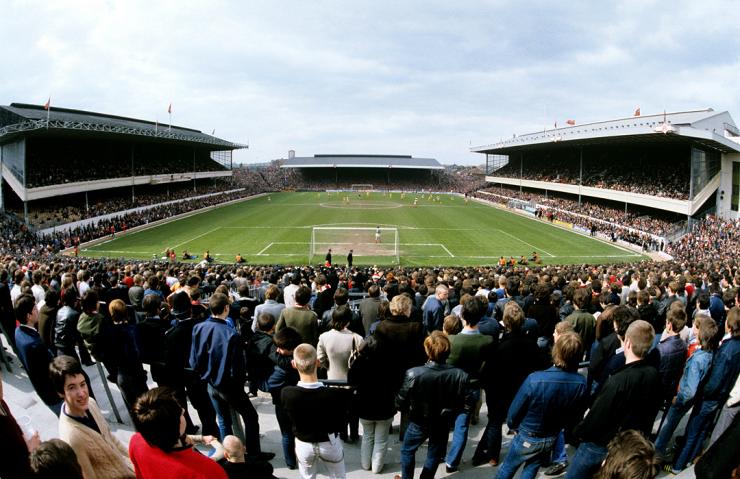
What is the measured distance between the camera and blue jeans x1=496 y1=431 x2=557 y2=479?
5031mm

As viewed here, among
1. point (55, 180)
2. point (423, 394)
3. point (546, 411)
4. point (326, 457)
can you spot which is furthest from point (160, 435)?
point (55, 180)

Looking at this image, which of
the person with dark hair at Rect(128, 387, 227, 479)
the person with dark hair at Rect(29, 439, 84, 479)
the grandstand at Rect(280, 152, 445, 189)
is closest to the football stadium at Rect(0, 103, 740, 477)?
the person with dark hair at Rect(128, 387, 227, 479)

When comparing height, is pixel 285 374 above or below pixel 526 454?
above

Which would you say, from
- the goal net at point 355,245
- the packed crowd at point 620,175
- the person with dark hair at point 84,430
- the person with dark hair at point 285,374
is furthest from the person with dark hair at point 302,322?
the packed crowd at point 620,175

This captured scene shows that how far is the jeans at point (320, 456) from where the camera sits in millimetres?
4977

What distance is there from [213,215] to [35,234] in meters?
22.7

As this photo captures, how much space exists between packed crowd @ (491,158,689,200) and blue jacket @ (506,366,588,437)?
49.6 metres

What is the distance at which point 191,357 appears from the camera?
619 cm

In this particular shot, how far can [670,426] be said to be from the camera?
20.2 feet

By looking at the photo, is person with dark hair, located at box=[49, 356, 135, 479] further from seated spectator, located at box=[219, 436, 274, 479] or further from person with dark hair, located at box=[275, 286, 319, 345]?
person with dark hair, located at box=[275, 286, 319, 345]

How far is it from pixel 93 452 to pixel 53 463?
1.25 meters

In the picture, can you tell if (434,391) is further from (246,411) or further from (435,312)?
(435,312)

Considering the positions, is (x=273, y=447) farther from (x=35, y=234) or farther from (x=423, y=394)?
(x=35, y=234)

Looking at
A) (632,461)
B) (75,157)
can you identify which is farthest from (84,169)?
(632,461)
